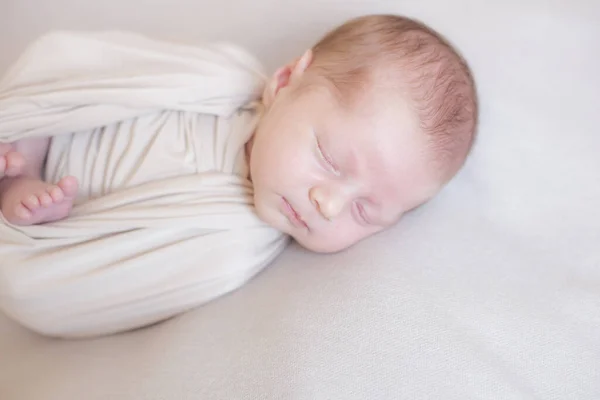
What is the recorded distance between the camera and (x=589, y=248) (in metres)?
0.87

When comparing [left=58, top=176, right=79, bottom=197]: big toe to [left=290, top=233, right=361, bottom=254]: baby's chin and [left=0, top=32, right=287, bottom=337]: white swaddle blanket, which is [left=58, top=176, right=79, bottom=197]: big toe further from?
[left=290, top=233, right=361, bottom=254]: baby's chin

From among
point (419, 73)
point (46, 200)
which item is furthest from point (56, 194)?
point (419, 73)

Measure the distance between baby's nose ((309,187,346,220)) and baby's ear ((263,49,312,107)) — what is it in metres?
0.21

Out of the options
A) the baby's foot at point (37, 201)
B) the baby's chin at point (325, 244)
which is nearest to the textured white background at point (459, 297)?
the baby's chin at point (325, 244)

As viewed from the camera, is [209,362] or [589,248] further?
[589,248]

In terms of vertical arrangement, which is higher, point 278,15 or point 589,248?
point 278,15

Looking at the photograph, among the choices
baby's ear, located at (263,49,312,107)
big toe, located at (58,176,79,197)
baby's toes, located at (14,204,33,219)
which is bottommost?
baby's toes, located at (14,204,33,219)

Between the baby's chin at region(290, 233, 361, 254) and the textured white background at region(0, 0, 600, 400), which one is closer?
the textured white background at region(0, 0, 600, 400)

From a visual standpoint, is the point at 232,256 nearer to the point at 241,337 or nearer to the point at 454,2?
the point at 241,337

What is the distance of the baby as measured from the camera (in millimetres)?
898

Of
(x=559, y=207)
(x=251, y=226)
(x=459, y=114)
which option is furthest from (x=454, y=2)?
(x=251, y=226)

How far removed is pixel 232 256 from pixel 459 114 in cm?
39

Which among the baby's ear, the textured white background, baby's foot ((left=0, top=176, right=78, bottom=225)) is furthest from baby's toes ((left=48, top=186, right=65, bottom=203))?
the baby's ear

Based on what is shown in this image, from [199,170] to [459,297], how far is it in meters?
0.46
